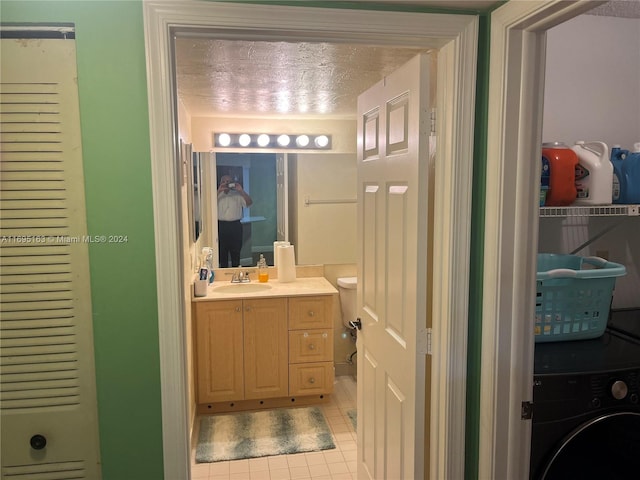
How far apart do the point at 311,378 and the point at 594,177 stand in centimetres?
241

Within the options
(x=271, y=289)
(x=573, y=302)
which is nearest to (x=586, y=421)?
(x=573, y=302)

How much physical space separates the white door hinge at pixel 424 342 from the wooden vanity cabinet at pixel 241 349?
1.92 metres

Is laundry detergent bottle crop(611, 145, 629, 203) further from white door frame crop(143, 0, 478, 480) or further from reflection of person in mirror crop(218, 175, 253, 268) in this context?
reflection of person in mirror crop(218, 175, 253, 268)

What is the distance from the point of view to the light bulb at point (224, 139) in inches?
148

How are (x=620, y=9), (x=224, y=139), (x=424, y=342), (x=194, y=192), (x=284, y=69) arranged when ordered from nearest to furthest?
(x=424, y=342), (x=620, y=9), (x=284, y=69), (x=194, y=192), (x=224, y=139)

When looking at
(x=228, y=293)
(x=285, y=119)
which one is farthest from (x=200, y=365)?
(x=285, y=119)

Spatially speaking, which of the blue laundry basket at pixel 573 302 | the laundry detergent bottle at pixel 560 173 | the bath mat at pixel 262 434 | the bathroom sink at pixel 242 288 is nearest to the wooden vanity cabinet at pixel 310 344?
the bath mat at pixel 262 434

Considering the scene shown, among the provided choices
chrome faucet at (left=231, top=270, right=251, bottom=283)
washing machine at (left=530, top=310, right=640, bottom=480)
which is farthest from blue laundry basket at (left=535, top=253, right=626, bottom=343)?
chrome faucet at (left=231, top=270, right=251, bottom=283)

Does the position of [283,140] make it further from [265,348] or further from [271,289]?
[265,348]

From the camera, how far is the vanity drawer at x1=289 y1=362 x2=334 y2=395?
3.58m

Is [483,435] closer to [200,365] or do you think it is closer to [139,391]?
[139,391]

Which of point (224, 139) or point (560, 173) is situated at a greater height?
point (224, 139)

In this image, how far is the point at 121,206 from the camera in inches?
54.6

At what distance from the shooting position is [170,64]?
1.35m
